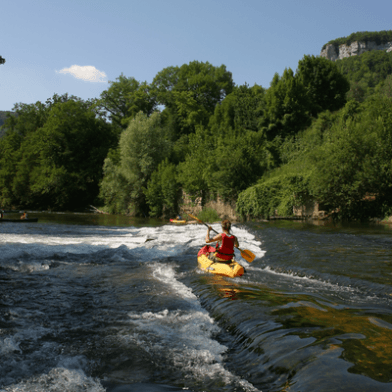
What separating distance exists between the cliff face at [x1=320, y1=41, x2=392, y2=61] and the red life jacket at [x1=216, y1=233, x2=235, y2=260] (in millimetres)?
183309

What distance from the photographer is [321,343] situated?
404 cm

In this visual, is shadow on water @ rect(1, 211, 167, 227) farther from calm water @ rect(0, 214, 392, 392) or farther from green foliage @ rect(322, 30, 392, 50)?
green foliage @ rect(322, 30, 392, 50)

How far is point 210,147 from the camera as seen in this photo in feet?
113

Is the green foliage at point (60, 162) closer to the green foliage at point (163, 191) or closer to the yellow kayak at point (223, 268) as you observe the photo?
the green foliage at point (163, 191)

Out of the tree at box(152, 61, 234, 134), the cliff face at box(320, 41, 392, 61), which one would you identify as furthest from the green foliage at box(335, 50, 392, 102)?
the tree at box(152, 61, 234, 134)

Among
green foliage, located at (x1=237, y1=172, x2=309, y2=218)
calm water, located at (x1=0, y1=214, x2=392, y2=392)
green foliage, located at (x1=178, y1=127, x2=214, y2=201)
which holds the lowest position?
calm water, located at (x1=0, y1=214, x2=392, y2=392)

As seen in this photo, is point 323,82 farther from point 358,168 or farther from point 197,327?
point 197,327

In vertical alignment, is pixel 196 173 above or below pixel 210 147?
below

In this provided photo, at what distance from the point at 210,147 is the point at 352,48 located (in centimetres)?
16907

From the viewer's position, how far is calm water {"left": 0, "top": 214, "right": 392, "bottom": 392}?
3.57 meters

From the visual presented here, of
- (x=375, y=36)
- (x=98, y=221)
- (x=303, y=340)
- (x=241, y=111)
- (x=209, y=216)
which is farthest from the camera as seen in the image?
(x=375, y=36)

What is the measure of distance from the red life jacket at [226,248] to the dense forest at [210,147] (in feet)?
46.0

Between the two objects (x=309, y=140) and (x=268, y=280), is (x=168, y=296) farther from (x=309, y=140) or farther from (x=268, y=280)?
(x=309, y=140)

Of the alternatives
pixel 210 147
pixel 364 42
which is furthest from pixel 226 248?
pixel 364 42
